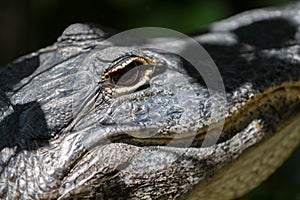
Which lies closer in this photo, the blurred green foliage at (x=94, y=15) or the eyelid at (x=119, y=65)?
the eyelid at (x=119, y=65)

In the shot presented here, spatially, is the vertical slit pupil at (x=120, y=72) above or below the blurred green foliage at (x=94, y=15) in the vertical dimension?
above

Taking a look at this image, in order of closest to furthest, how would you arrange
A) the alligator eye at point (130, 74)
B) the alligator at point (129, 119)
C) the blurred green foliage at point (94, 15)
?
1. the alligator at point (129, 119)
2. the alligator eye at point (130, 74)
3. the blurred green foliage at point (94, 15)

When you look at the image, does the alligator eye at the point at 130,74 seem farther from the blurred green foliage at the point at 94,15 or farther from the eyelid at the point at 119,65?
the blurred green foliage at the point at 94,15

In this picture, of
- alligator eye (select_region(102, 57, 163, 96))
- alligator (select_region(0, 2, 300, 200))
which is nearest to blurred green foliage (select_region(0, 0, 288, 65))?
alligator (select_region(0, 2, 300, 200))

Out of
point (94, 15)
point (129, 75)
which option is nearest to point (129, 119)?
point (129, 75)

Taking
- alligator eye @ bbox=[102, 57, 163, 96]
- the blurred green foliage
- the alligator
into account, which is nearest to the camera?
the alligator

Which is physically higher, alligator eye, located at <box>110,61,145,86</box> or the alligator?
alligator eye, located at <box>110,61,145,86</box>

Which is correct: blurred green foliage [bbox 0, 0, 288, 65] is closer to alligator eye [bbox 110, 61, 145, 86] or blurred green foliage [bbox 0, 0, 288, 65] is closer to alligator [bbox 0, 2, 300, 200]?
alligator [bbox 0, 2, 300, 200]

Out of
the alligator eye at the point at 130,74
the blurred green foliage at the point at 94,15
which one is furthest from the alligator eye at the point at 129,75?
the blurred green foliage at the point at 94,15
